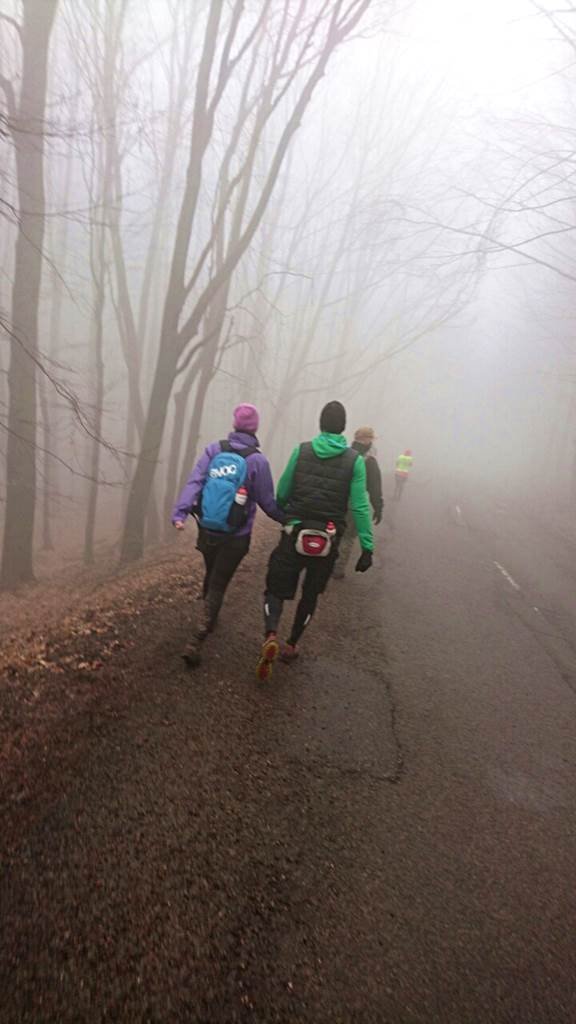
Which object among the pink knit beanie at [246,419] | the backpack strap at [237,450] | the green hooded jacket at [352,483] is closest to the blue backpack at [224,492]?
the backpack strap at [237,450]

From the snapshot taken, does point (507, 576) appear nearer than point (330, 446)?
No

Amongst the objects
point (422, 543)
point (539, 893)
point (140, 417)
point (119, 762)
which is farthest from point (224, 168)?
point (539, 893)

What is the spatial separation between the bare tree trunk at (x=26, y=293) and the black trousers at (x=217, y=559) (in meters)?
4.25

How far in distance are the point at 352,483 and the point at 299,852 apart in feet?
7.83

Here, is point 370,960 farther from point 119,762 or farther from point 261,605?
point 261,605

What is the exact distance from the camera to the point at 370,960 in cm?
213

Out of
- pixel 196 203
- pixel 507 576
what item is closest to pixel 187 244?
pixel 196 203

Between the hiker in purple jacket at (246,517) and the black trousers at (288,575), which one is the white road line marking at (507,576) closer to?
the black trousers at (288,575)

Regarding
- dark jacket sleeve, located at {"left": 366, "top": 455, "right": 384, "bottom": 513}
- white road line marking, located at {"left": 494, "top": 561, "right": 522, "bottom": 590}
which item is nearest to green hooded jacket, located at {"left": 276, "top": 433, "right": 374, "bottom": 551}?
dark jacket sleeve, located at {"left": 366, "top": 455, "right": 384, "bottom": 513}

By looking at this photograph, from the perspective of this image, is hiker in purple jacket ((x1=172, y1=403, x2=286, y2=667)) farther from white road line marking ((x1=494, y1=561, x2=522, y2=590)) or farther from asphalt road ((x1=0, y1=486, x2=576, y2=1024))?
white road line marking ((x1=494, y1=561, x2=522, y2=590))

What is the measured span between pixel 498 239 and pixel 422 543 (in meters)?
6.35

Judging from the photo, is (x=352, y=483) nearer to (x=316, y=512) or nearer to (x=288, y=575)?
(x=316, y=512)

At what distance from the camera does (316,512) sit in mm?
3770

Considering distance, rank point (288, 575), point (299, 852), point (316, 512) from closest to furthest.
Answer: point (299, 852)
point (316, 512)
point (288, 575)
